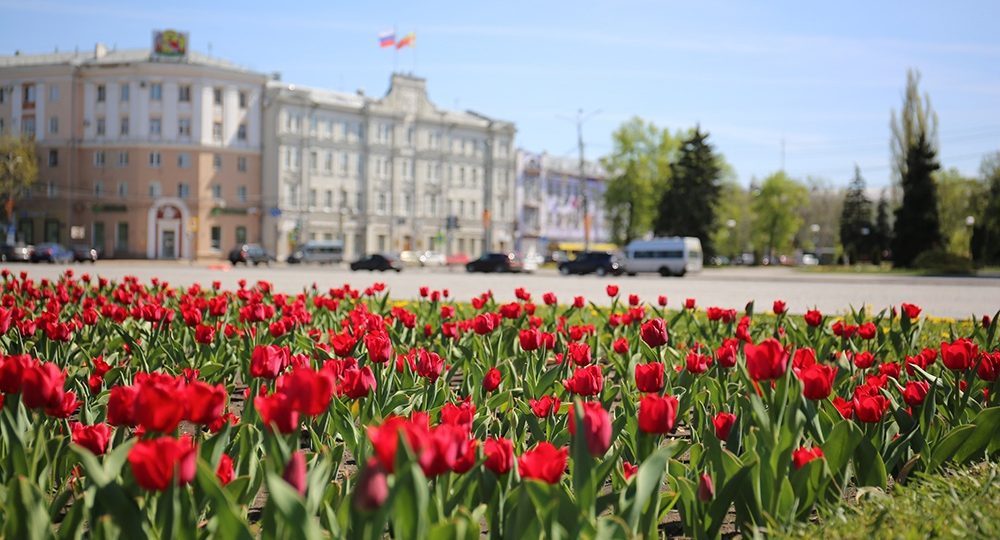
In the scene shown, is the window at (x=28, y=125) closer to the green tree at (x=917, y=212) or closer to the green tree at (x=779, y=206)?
the green tree at (x=779, y=206)

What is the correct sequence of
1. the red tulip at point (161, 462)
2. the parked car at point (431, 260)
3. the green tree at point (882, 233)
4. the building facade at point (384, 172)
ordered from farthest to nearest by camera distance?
the green tree at point (882, 233) < the building facade at point (384, 172) < the parked car at point (431, 260) < the red tulip at point (161, 462)

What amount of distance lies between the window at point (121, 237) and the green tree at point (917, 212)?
174 ft

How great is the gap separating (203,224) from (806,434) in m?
71.1

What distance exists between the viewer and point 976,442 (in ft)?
12.5

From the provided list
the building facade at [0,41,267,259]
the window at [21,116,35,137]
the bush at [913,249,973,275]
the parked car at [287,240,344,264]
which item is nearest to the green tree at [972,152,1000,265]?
the bush at [913,249,973,275]

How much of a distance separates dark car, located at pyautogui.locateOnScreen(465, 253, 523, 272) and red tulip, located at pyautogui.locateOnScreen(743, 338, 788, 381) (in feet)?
155

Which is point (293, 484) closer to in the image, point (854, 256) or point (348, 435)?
point (348, 435)

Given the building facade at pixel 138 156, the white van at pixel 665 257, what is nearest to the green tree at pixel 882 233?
the white van at pixel 665 257

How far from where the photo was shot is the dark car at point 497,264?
166ft

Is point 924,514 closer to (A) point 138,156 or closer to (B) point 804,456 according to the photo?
(B) point 804,456

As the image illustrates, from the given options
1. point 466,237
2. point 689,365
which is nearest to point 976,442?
point 689,365

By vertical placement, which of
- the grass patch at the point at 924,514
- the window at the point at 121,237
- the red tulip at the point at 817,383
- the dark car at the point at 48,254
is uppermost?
the window at the point at 121,237

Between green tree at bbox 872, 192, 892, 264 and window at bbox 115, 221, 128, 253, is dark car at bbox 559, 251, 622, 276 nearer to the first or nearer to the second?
window at bbox 115, 221, 128, 253

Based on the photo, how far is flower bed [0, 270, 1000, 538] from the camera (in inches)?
88.6
